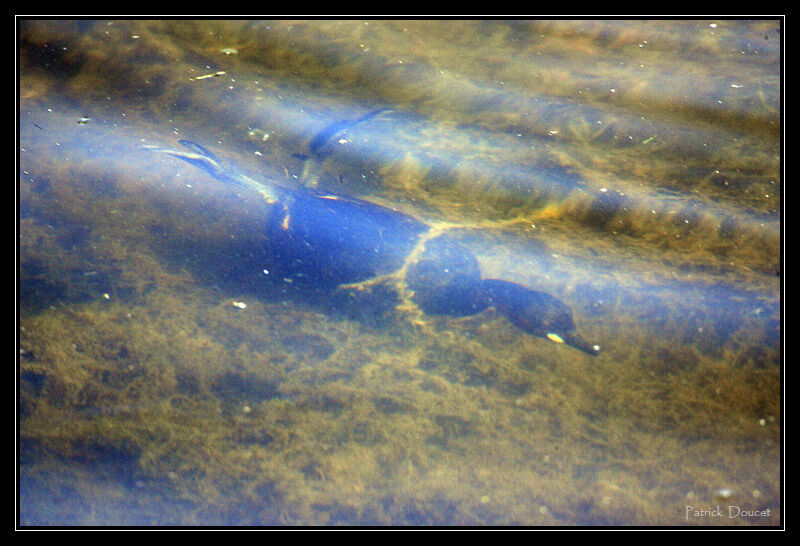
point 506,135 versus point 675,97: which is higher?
point 675,97

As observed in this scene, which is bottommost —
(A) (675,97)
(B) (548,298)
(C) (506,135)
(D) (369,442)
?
(D) (369,442)

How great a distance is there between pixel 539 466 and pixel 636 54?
2.41 m

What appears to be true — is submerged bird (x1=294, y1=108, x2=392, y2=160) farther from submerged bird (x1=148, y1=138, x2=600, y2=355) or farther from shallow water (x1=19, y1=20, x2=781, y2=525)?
submerged bird (x1=148, y1=138, x2=600, y2=355)

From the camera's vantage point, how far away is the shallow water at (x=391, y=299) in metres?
1.40

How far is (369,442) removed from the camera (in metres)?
1.46

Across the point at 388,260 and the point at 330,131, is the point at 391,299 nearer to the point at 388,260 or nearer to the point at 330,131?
the point at 388,260

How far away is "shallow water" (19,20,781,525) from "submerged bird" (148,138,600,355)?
47 millimetres

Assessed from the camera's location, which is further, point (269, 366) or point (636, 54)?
point (636, 54)

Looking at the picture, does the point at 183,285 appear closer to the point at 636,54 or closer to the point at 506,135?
the point at 506,135

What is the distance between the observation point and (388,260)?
1.91m

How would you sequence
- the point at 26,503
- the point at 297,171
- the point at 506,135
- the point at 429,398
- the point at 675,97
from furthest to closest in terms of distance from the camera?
the point at 675,97 → the point at 506,135 → the point at 297,171 → the point at 429,398 → the point at 26,503

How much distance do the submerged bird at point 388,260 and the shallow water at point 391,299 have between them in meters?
0.05

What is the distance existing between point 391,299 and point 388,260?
165 mm

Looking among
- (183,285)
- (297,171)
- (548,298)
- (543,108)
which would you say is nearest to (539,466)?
(548,298)
